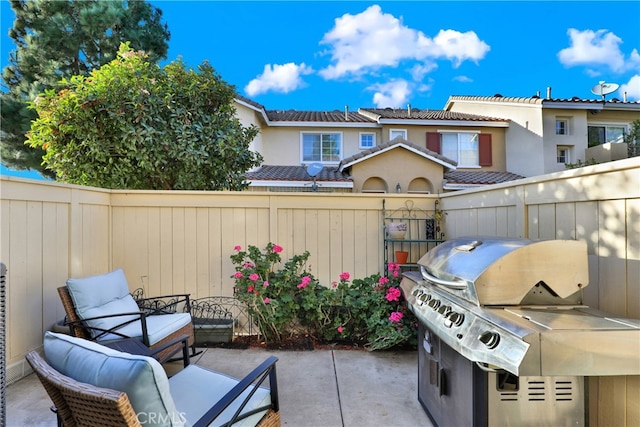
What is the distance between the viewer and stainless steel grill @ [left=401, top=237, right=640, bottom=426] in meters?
1.29

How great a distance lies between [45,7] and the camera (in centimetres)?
744

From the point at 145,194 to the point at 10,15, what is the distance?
24.0 feet

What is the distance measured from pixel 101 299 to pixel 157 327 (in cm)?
60

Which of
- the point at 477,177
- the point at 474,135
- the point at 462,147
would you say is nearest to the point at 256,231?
the point at 477,177

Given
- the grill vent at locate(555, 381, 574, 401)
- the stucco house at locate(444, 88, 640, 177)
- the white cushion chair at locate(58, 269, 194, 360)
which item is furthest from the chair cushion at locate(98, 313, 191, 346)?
the stucco house at locate(444, 88, 640, 177)

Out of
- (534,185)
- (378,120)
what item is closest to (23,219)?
(534,185)

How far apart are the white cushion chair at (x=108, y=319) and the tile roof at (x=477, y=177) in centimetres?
878

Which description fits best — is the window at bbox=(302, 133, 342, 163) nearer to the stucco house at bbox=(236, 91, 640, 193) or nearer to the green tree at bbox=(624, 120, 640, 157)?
the stucco house at bbox=(236, 91, 640, 193)

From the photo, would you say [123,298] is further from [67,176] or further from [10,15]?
[10,15]

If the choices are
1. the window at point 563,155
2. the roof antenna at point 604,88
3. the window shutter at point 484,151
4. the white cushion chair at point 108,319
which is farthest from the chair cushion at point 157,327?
the roof antenna at point 604,88

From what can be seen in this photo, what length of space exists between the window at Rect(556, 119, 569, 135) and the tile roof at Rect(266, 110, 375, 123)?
6518 millimetres

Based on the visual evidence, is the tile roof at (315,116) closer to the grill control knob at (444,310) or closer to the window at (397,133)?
the window at (397,133)

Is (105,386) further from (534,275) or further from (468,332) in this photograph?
(534,275)

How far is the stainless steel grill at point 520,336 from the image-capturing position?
4.22 ft
